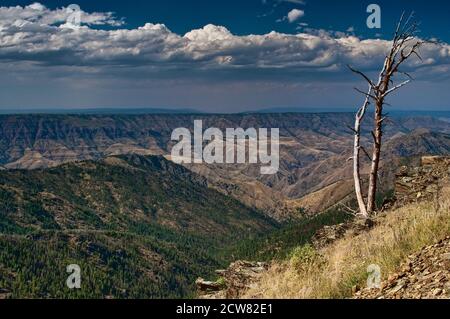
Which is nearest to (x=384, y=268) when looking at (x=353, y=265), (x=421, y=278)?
(x=353, y=265)

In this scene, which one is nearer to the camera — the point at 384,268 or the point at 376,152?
the point at 384,268

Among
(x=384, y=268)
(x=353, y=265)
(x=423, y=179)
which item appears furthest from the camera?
(x=423, y=179)

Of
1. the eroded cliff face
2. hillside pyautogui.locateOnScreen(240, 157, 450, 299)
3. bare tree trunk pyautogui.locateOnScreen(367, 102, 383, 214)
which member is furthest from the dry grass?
the eroded cliff face

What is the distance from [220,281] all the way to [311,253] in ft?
17.7

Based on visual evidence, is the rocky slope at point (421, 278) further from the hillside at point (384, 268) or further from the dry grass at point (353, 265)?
the dry grass at point (353, 265)

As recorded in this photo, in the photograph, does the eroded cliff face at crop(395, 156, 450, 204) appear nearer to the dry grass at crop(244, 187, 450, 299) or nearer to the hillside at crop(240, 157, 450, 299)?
the hillside at crop(240, 157, 450, 299)

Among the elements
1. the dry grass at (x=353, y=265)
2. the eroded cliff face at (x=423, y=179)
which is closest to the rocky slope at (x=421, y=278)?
the dry grass at (x=353, y=265)

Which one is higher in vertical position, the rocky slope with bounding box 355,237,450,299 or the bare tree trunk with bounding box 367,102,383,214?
the bare tree trunk with bounding box 367,102,383,214

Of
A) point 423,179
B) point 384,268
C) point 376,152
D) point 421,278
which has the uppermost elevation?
point 376,152

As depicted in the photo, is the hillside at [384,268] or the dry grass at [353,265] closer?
the hillside at [384,268]

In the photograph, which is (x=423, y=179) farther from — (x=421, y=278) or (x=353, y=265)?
(x=421, y=278)
